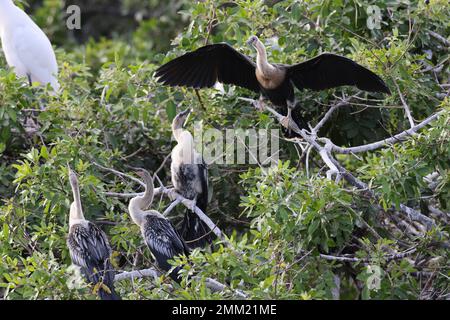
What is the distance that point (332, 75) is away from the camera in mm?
4664

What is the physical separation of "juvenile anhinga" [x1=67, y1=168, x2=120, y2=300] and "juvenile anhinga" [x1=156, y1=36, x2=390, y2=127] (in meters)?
0.98

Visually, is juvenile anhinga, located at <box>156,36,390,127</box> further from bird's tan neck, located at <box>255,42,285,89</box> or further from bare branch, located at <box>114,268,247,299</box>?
bare branch, located at <box>114,268,247,299</box>

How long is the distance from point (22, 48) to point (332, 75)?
2.12m

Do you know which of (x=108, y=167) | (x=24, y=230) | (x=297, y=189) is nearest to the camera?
(x=297, y=189)

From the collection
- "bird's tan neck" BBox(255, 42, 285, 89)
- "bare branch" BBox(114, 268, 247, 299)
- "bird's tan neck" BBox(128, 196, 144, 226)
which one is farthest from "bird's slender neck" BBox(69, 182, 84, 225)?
"bird's tan neck" BBox(255, 42, 285, 89)

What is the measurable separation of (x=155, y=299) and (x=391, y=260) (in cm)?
105

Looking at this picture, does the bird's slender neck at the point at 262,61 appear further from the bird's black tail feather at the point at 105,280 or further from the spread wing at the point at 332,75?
the bird's black tail feather at the point at 105,280

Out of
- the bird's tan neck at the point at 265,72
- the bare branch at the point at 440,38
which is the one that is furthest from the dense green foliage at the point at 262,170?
the bird's tan neck at the point at 265,72

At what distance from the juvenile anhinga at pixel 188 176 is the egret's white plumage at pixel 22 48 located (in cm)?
126

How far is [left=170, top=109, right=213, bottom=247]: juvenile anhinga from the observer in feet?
15.3

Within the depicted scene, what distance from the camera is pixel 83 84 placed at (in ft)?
17.5

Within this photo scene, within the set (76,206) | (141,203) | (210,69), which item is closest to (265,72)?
(210,69)
